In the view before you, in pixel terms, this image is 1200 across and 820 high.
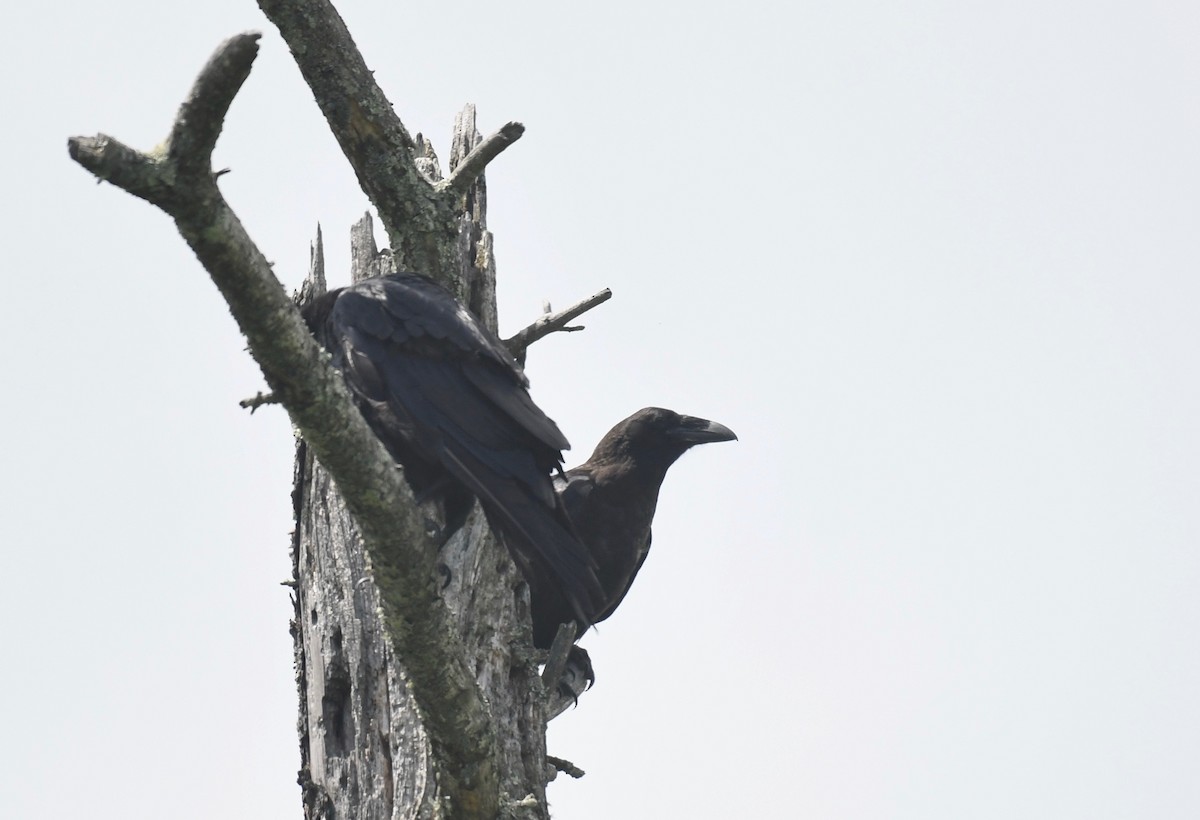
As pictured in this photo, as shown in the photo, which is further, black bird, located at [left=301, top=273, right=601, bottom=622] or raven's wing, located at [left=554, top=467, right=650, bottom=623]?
raven's wing, located at [left=554, top=467, right=650, bottom=623]

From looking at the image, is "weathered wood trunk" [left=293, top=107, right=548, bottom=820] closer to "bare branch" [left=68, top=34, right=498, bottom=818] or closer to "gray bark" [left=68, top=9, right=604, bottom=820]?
"gray bark" [left=68, top=9, right=604, bottom=820]

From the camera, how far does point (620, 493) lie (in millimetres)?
6707

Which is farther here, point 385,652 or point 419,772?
point 385,652

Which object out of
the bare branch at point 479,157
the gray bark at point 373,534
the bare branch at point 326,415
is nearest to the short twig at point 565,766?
the gray bark at point 373,534

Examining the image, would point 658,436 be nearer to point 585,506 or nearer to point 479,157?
point 585,506

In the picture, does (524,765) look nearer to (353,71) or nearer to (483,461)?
(483,461)

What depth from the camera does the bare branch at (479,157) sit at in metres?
5.22

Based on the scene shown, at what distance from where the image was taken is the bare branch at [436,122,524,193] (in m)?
5.22

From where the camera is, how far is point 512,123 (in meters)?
5.22

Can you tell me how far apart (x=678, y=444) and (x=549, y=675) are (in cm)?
208

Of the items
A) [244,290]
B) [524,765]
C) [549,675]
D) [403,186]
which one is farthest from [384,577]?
[403,186]

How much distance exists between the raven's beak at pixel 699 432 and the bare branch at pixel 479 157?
206cm

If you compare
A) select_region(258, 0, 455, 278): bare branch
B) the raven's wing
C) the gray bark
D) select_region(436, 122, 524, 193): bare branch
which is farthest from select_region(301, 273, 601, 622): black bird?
the raven's wing

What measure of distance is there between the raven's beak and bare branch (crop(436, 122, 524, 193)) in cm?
206
